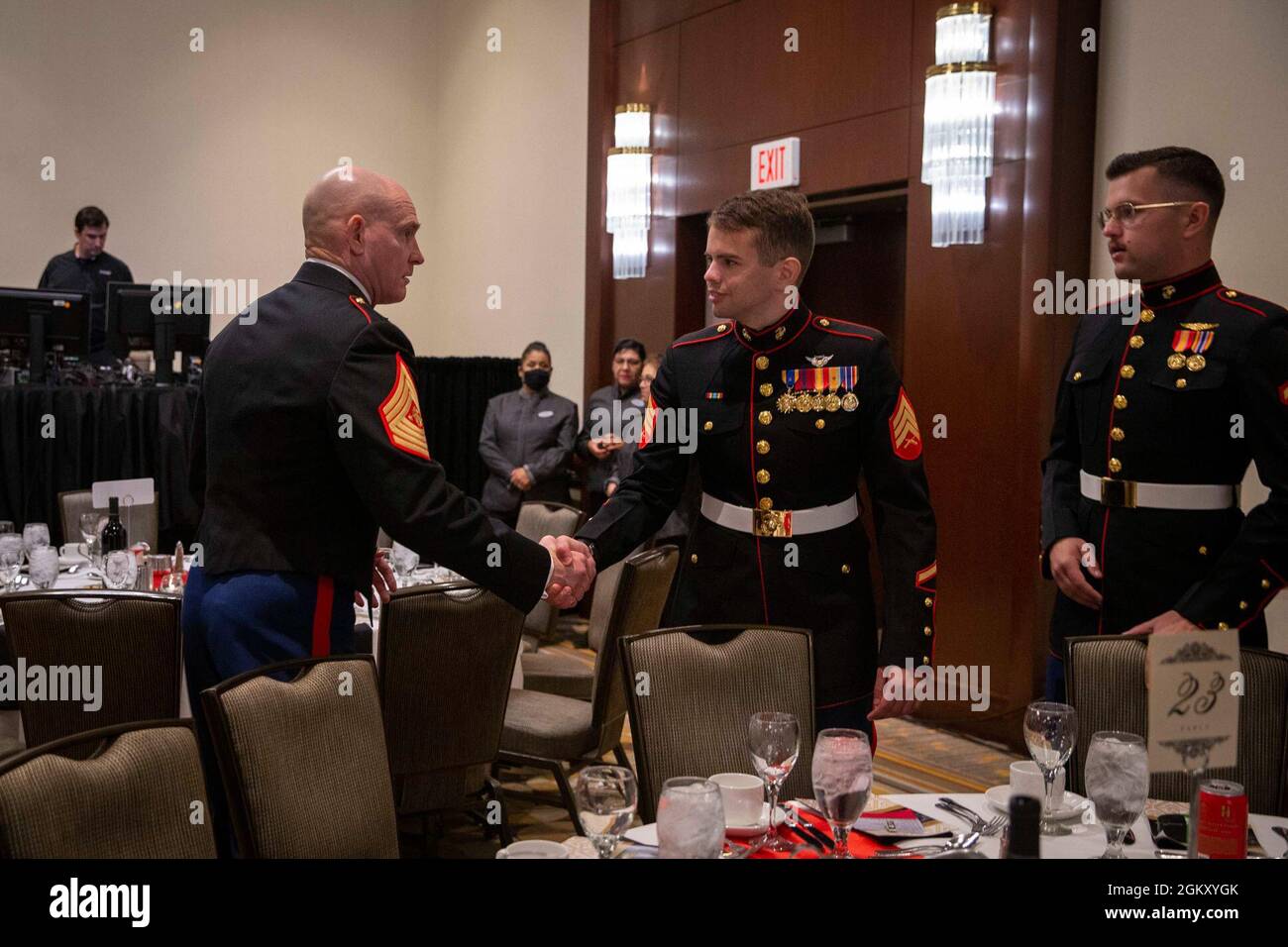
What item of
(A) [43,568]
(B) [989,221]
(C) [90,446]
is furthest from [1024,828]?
(C) [90,446]

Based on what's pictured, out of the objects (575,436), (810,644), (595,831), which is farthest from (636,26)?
(595,831)

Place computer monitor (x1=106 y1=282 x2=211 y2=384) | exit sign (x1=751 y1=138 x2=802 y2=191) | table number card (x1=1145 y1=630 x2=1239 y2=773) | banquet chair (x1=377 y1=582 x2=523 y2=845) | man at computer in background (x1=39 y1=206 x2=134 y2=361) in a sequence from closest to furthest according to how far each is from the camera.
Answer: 1. table number card (x1=1145 y1=630 x2=1239 y2=773)
2. banquet chair (x1=377 y1=582 x2=523 y2=845)
3. exit sign (x1=751 y1=138 x2=802 y2=191)
4. computer monitor (x1=106 y1=282 x2=211 y2=384)
5. man at computer in background (x1=39 y1=206 x2=134 y2=361)

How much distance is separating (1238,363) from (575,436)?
16.0ft

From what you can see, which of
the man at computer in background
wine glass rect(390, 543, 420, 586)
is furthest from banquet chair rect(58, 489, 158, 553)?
the man at computer in background

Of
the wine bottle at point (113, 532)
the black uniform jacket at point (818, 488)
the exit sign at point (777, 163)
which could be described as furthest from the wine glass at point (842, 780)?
the exit sign at point (777, 163)

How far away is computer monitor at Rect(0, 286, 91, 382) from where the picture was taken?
641 cm

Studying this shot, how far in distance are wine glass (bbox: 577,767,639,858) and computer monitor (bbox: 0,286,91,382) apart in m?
5.65

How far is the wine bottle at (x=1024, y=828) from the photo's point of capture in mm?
1079

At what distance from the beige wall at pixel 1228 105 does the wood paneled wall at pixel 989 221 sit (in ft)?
0.69

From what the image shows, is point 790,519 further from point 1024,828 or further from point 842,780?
point 1024,828

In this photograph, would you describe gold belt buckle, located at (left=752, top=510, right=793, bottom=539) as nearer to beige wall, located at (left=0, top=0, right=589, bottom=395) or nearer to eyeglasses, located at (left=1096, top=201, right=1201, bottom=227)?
eyeglasses, located at (left=1096, top=201, right=1201, bottom=227)

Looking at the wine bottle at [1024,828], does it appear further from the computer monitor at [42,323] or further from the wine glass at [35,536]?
the computer monitor at [42,323]

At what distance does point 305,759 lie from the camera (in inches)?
79.5

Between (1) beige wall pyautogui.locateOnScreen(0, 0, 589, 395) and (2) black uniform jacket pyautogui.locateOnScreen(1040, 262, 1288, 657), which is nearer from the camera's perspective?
(2) black uniform jacket pyautogui.locateOnScreen(1040, 262, 1288, 657)
